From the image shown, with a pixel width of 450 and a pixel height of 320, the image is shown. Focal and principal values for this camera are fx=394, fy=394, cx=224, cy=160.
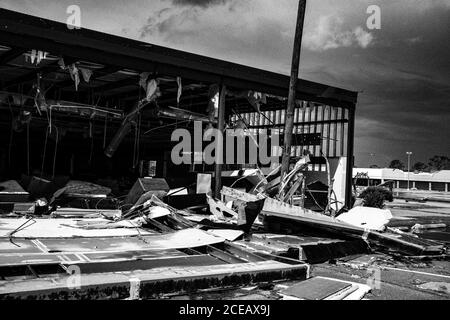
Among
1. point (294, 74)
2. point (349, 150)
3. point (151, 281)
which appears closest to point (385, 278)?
point (151, 281)

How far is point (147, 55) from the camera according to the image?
9414mm

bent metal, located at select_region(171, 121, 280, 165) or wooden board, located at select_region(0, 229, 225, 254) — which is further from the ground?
bent metal, located at select_region(171, 121, 280, 165)

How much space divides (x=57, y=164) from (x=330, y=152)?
11854 millimetres

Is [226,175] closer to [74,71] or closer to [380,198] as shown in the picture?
[74,71]

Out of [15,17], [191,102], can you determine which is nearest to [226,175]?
[191,102]

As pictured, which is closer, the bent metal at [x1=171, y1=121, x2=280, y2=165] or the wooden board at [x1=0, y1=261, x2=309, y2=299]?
the wooden board at [x1=0, y1=261, x2=309, y2=299]

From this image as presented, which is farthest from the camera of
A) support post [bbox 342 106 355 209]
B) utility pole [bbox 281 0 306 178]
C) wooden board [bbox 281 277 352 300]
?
support post [bbox 342 106 355 209]

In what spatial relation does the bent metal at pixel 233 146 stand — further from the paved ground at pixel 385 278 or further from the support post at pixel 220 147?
the paved ground at pixel 385 278

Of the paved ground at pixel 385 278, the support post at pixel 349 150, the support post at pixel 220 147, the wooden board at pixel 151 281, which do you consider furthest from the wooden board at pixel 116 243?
the support post at pixel 349 150

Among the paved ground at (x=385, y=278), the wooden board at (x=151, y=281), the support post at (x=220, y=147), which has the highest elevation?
the support post at (x=220, y=147)

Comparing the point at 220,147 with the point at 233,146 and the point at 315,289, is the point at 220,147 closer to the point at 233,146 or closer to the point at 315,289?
the point at 233,146

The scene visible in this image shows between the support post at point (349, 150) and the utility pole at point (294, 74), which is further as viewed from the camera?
the support post at point (349, 150)

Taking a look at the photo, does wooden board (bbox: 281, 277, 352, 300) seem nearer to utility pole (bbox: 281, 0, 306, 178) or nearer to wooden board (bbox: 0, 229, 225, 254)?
wooden board (bbox: 0, 229, 225, 254)

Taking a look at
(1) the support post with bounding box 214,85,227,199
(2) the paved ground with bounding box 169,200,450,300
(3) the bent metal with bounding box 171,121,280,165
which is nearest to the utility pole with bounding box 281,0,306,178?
(1) the support post with bounding box 214,85,227,199
